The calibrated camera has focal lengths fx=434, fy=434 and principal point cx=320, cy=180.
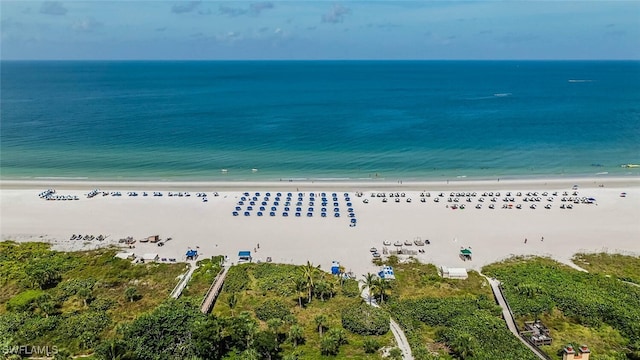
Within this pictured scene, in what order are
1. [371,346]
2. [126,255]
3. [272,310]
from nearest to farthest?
[371,346] < [272,310] < [126,255]

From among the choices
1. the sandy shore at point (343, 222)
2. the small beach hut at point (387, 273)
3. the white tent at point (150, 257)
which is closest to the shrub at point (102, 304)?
the white tent at point (150, 257)

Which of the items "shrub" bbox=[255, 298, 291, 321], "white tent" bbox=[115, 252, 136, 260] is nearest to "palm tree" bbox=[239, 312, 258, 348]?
"shrub" bbox=[255, 298, 291, 321]

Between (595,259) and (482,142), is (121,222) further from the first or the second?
(482,142)

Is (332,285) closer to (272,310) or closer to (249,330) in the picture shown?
(272,310)

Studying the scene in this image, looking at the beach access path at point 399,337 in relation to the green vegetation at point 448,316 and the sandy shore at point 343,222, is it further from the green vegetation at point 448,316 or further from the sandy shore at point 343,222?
the sandy shore at point 343,222

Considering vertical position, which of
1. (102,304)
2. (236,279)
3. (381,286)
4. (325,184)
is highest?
(325,184)

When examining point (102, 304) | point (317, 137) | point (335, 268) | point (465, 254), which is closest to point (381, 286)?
point (335, 268)
